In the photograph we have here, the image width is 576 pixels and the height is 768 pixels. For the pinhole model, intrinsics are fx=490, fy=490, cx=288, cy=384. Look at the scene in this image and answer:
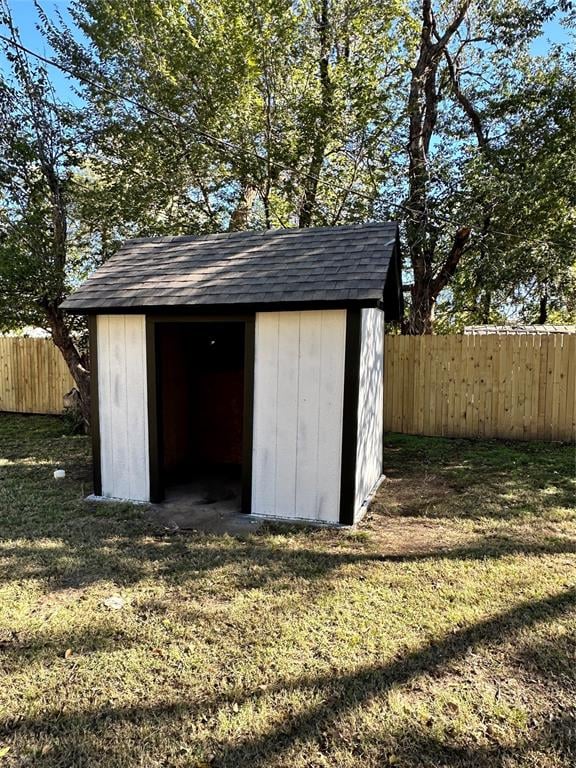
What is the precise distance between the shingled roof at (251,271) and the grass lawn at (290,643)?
81.5 inches

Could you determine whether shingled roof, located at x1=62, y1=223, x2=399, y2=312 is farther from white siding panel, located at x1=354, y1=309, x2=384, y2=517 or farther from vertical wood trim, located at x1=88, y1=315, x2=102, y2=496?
white siding panel, located at x1=354, y1=309, x2=384, y2=517

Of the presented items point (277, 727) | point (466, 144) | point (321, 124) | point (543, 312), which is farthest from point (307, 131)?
point (277, 727)

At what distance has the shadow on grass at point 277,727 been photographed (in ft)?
6.17

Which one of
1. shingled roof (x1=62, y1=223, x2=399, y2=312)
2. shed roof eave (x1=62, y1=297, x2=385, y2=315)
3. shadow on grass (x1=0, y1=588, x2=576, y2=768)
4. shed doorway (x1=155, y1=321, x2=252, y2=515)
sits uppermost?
shingled roof (x1=62, y1=223, x2=399, y2=312)

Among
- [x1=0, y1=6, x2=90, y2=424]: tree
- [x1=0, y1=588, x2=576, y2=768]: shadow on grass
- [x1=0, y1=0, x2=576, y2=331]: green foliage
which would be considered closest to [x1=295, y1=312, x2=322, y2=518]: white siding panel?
[x1=0, y1=588, x2=576, y2=768]: shadow on grass

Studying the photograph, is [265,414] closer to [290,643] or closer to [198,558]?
[198,558]

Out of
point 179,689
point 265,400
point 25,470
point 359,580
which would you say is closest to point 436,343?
point 265,400

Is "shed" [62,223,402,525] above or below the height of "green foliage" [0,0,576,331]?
below

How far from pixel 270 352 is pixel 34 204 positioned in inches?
237

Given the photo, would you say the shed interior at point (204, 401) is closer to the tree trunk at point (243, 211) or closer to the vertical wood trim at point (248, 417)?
the vertical wood trim at point (248, 417)

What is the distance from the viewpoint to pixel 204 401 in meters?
6.77

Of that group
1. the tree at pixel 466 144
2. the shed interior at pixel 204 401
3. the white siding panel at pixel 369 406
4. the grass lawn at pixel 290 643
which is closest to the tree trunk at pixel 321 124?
the tree at pixel 466 144

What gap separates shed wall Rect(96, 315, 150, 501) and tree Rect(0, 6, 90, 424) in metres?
3.42

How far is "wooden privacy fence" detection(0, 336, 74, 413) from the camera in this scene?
34.9 feet
